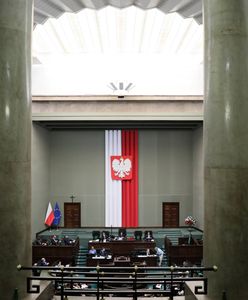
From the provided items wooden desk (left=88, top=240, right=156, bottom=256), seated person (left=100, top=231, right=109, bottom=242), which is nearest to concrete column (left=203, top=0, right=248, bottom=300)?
wooden desk (left=88, top=240, right=156, bottom=256)

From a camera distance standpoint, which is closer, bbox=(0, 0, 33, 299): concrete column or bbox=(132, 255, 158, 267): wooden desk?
bbox=(0, 0, 33, 299): concrete column

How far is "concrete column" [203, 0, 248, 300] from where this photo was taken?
5.35 metres

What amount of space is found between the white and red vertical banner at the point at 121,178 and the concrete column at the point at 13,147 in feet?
53.8

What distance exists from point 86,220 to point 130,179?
3.56 m

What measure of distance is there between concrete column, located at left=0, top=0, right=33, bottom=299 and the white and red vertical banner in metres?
16.4

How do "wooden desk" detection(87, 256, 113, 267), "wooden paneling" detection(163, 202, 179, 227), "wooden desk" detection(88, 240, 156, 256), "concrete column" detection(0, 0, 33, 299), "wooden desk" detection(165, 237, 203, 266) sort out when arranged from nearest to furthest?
"concrete column" detection(0, 0, 33, 299) → "wooden desk" detection(87, 256, 113, 267) → "wooden desk" detection(165, 237, 203, 266) → "wooden desk" detection(88, 240, 156, 256) → "wooden paneling" detection(163, 202, 179, 227)

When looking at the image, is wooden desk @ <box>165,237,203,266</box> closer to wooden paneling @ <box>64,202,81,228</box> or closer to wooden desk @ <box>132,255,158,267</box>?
wooden desk @ <box>132,255,158,267</box>

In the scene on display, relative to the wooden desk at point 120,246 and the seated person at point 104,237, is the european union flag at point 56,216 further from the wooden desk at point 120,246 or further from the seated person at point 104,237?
the wooden desk at point 120,246

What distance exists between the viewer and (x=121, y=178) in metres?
22.0

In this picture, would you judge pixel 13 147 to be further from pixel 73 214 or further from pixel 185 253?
pixel 73 214

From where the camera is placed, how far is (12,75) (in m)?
5.44

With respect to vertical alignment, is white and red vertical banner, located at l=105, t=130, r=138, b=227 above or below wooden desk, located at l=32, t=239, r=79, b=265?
above

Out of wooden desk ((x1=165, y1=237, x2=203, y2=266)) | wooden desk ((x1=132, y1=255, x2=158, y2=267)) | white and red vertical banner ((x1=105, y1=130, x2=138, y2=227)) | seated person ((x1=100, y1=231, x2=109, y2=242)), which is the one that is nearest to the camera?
wooden desk ((x1=132, y1=255, x2=158, y2=267))

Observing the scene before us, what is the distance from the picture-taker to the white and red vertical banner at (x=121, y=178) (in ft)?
71.9
